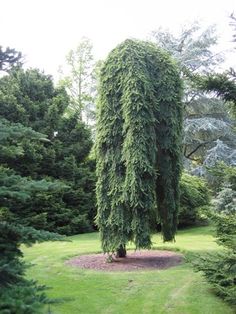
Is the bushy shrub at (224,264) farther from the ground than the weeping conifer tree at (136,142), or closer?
closer

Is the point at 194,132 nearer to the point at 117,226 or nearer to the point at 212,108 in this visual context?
the point at 212,108

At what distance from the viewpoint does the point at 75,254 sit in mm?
10328

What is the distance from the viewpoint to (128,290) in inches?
290

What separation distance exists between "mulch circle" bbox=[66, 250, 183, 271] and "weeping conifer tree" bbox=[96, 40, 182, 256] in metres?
0.34

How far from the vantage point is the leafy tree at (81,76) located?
90.6 feet

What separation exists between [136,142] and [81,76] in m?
19.9

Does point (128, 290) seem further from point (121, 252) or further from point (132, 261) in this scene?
point (121, 252)

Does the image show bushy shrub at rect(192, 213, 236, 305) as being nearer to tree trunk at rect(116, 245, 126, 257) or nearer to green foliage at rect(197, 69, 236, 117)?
green foliage at rect(197, 69, 236, 117)

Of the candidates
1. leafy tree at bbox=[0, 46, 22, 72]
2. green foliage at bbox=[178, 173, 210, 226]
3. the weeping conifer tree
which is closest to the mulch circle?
Result: the weeping conifer tree

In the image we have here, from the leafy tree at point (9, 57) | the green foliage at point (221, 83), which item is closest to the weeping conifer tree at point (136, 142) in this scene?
the green foliage at point (221, 83)

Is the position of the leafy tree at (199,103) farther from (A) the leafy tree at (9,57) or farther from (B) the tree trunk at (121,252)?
(A) the leafy tree at (9,57)

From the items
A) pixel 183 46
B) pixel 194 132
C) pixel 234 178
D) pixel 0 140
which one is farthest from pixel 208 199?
pixel 0 140

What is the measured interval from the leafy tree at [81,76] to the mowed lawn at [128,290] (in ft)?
62.9

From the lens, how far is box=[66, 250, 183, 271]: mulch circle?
29.3 ft
